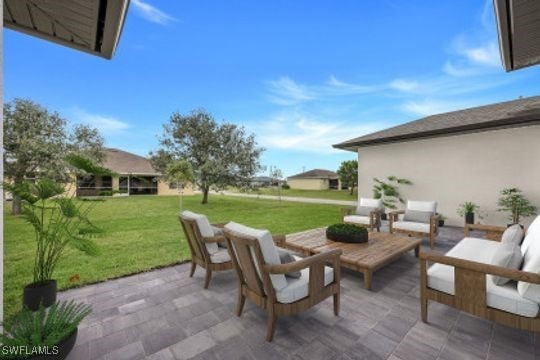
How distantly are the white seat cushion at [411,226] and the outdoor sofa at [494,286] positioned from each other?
2810 millimetres

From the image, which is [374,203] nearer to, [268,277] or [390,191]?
[390,191]

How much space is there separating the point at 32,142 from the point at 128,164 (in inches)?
568

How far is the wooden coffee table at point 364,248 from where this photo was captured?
3.21 m

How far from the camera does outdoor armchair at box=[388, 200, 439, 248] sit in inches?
201

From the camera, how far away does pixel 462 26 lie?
6141 millimetres

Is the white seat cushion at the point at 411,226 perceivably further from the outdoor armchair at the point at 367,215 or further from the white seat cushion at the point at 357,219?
the white seat cushion at the point at 357,219

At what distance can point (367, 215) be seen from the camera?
6527 millimetres

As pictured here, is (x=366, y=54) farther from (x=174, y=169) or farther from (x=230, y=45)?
(x=174, y=169)

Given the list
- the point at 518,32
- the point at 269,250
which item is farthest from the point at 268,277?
the point at 518,32

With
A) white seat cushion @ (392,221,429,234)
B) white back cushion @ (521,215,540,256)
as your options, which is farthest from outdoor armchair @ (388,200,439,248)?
white back cushion @ (521,215,540,256)

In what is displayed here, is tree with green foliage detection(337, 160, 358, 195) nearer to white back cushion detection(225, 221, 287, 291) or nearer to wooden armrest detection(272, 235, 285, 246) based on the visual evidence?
wooden armrest detection(272, 235, 285, 246)

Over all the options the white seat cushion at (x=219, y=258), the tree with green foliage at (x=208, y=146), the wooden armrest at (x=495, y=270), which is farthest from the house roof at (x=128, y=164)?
the wooden armrest at (x=495, y=270)

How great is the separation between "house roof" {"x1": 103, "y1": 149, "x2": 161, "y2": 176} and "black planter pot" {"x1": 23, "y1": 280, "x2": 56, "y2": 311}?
20275 mm

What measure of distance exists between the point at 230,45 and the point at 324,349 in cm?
937
